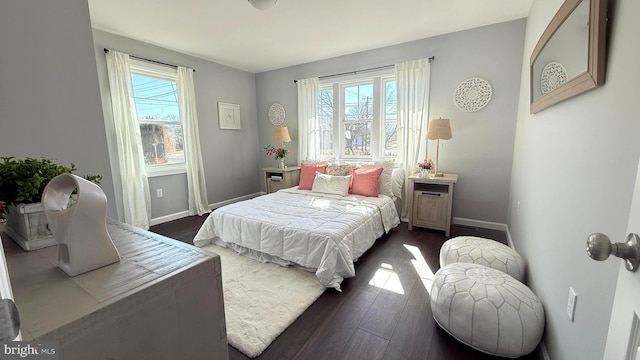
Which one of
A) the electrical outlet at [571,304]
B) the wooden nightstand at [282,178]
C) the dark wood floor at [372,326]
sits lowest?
the dark wood floor at [372,326]

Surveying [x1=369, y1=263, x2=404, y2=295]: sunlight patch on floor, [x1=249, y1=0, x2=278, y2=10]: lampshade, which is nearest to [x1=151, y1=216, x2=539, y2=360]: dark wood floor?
[x1=369, y1=263, x2=404, y2=295]: sunlight patch on floor

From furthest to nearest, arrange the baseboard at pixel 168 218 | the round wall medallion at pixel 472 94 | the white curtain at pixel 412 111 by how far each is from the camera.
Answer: the baseboard at pixel 168 218 < the white curtain at pixel 412 111 < the round wall medallion at pixel 472 94

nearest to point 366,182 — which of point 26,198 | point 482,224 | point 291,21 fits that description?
point 482,224

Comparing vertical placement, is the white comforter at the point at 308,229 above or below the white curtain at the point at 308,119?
below

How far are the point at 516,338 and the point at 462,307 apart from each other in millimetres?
265

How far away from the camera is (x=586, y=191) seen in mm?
1031

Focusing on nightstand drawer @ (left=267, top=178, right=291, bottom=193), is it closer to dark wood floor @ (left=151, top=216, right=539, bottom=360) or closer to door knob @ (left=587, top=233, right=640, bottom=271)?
dark wood floor @ (left=151, top=216, right=539, bottom=360)

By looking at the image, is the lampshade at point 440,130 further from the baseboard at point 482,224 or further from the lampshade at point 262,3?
the lampshade at point 262,3

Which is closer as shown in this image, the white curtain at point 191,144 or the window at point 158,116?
the window at point 158,116

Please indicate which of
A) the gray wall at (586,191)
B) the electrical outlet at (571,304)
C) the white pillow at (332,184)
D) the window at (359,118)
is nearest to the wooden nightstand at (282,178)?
the window at (359,118)

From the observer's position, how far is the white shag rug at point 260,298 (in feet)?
5.24

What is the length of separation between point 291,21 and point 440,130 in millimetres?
2116

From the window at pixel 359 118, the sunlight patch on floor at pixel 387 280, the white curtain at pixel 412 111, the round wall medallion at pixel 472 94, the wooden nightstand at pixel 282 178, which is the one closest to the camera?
the sunlight patch on floor at pixel 387 280

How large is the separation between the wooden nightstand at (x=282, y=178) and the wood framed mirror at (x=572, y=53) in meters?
3.30
